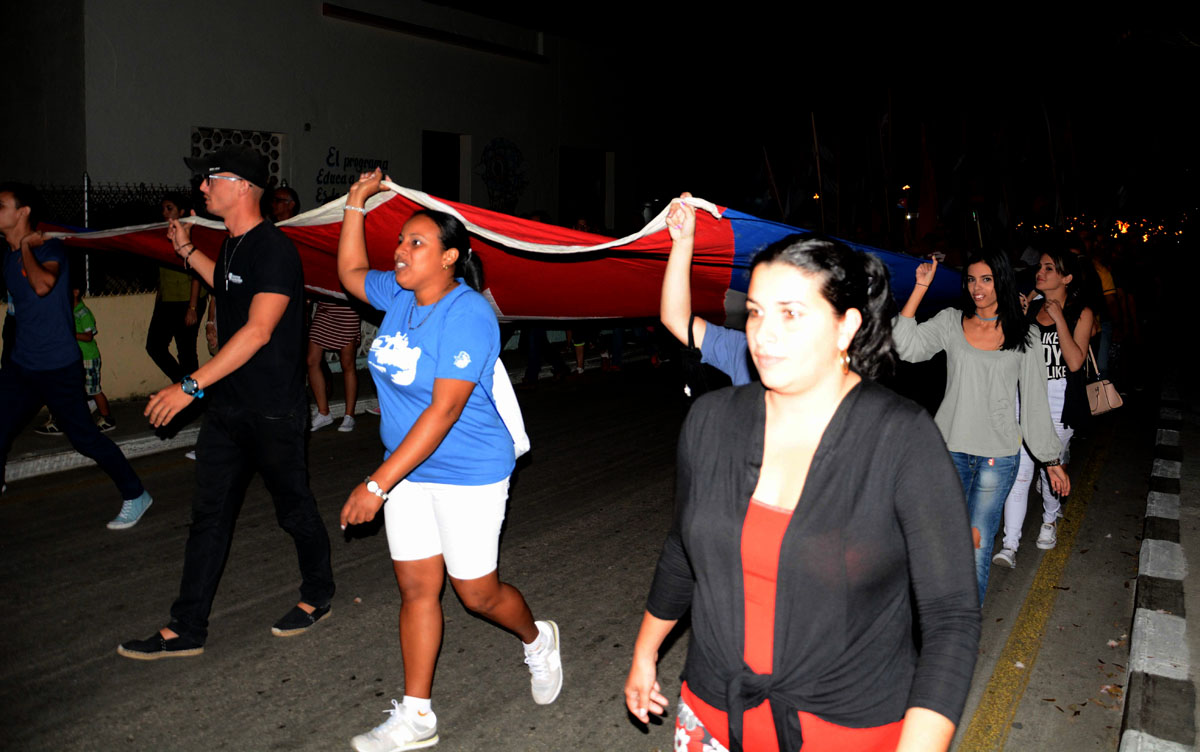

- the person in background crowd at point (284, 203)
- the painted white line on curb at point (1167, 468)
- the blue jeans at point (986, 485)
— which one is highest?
the person in background crowd at point (284, 203)

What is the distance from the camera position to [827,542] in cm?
201

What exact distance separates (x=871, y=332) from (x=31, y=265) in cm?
571

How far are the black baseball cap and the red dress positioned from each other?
10.6 feet

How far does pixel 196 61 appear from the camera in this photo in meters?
14.3

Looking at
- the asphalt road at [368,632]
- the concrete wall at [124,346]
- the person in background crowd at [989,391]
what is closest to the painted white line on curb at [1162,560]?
the asphalt road at [368,632]

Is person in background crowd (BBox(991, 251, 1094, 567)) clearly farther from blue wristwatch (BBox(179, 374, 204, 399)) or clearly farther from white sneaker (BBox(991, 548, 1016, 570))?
blue wristwatch (BBox(179, 374, 204, 399))

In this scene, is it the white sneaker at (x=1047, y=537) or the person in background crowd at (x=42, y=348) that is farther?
the white sneaker at (x=1047, y=537)

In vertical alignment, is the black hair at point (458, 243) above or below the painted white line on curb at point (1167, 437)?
above

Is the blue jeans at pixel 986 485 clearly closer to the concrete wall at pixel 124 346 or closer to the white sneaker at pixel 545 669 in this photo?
the white sneaker at pixel 545 669

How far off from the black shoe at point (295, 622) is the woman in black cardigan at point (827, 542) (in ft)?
10.5

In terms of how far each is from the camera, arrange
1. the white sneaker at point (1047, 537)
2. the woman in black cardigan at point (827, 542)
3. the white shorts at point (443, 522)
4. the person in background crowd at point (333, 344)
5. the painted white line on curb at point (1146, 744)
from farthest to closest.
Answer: the person in background crowd at point (333, 344)
the white sneaker at point (1047, 537)
the painted white line on curb at point (1146, 744)
the white shorts at point (443, 522)
the woman in black cardigan at point (827, 542)

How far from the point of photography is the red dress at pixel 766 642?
205cm

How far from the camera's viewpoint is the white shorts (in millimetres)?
3668

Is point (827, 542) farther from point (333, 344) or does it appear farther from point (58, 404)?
point (333, 344)
